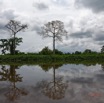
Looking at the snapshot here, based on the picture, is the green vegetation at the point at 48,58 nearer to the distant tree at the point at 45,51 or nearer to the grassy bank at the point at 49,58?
the grassy bank at the point at 49,58

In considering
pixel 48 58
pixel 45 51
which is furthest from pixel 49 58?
pixel 45 51

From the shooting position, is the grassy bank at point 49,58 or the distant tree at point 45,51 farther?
the distant tree at point 45,51

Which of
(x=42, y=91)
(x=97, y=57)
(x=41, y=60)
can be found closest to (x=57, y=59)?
(x=41, y=60)

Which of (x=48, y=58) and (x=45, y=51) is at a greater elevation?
(x=45, y=51)

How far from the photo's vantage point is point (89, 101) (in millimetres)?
8773

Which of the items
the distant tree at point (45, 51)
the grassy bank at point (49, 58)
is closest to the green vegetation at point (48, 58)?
the grassy bank at point (49, 58)

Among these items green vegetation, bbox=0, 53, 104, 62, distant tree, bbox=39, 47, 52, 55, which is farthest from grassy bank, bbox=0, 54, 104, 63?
distant tree, bbox=39, 47, 52, 55

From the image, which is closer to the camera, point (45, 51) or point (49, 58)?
point (49, 58)

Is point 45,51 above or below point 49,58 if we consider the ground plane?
above

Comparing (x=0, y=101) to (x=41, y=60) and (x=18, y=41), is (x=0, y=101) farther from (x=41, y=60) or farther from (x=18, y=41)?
(x=18, y=41)

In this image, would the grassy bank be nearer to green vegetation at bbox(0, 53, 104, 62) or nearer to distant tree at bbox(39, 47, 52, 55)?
green vegetation at bbox(0, 53, 104, 62)

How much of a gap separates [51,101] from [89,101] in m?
1.36

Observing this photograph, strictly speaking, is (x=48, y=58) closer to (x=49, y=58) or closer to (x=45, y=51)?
(x=49, y=58)

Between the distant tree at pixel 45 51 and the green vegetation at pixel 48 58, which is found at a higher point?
the distant tree at pixel 45 51
